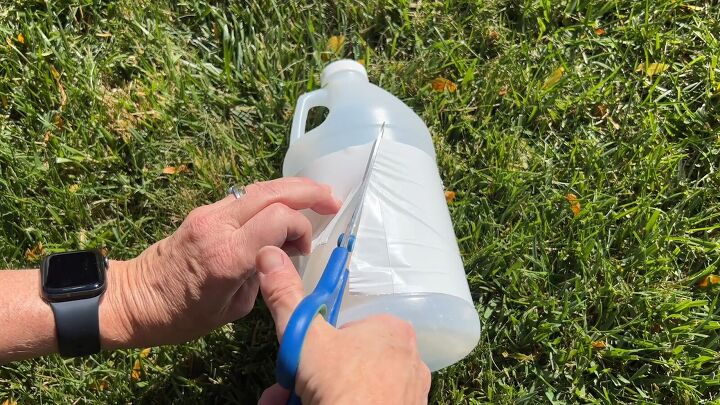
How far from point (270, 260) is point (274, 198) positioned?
13.6 inches

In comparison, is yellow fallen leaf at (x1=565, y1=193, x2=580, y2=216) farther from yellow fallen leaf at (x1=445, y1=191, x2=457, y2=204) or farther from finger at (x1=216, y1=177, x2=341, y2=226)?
finger at (x1=216, y1=177, x2=341, y2=226)

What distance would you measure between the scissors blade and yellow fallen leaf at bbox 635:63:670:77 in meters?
1.26

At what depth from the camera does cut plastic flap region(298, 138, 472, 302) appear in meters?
1.75

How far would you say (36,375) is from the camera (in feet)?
7.27

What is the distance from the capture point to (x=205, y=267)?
167cm

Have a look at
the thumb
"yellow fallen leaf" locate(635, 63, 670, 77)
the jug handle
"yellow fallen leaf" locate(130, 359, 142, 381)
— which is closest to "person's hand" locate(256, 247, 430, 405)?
the thumb

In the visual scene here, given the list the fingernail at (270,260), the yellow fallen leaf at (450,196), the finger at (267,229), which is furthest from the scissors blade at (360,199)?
the yellow fallen leaf at (450,196)

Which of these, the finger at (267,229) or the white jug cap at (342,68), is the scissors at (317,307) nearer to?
the finger at (267,229)

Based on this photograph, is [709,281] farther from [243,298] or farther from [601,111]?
[243,298]

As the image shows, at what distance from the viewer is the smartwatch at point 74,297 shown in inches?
67.4

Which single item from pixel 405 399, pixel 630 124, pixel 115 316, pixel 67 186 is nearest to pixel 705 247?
pixel 630 124

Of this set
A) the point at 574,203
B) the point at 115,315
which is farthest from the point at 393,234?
the point at 574,203

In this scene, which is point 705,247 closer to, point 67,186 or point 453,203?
point 453,203

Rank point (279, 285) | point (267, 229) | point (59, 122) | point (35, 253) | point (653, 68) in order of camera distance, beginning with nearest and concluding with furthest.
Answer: point (279, 285) → point (267, 229) → point (35, 253) → point (59, 122) → point (653, 68)
